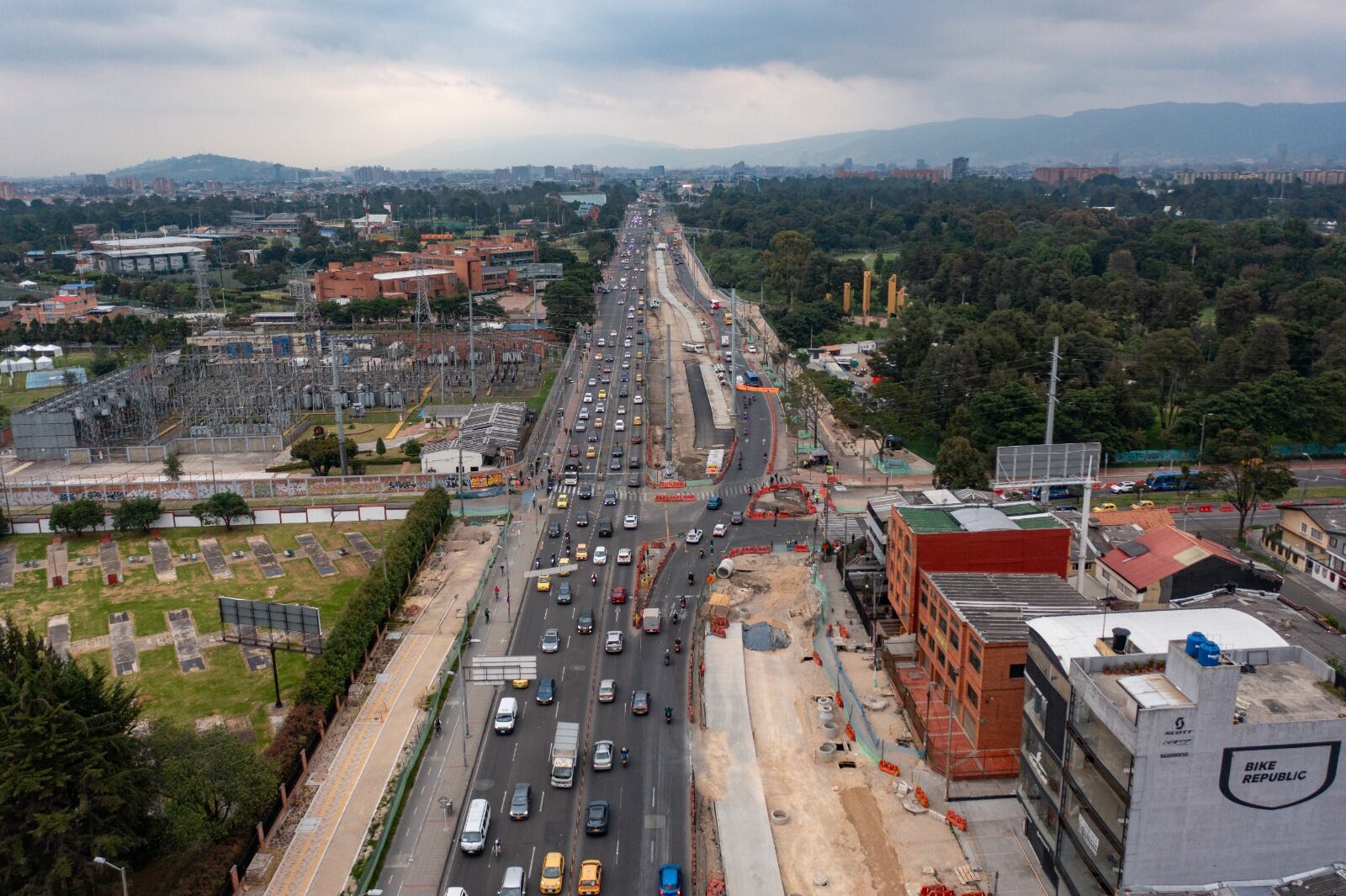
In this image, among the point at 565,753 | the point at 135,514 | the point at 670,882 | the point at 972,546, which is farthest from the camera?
the point at 135,514

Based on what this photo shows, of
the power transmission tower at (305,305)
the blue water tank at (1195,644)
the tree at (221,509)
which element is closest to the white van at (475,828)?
the blue water tank at (1195,644)

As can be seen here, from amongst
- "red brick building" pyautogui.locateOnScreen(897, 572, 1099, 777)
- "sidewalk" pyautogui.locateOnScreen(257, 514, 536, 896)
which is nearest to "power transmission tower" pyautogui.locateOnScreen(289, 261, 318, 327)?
"sidewalk" pyautogui.locateOnScreen(257, 514, 536, 896)

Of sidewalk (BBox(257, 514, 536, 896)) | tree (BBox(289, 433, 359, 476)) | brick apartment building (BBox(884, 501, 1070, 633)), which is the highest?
brick apartment building (BBox(884, 501, 1070, 633))

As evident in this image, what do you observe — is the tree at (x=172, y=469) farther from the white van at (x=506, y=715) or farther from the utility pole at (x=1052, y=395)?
the utility pole at (x=1052, y=395)

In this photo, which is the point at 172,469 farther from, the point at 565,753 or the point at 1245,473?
the point at 1245,473

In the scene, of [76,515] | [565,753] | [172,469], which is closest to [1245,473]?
[565,753]

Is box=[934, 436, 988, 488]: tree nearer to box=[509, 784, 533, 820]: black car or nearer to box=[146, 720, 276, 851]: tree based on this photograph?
box=[509, 784, 533, 820]: black car
